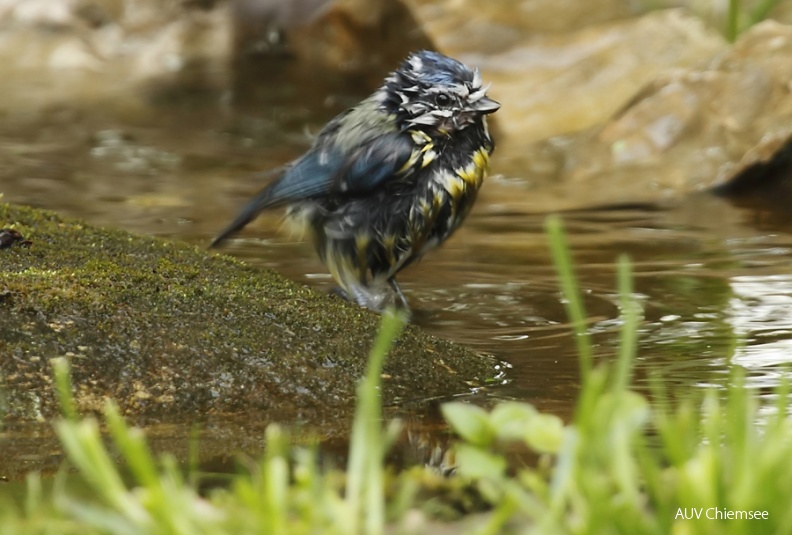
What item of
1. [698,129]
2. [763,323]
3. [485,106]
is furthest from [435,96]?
[698,129]

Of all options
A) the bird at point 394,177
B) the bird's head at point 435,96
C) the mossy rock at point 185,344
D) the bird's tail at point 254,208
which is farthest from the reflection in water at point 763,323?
the bird's tail at point 254,208

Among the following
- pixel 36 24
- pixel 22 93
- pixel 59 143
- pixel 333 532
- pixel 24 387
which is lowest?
pixel 333 532

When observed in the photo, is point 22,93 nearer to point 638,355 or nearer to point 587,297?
point 587,297

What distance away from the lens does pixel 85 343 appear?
11.3 ft

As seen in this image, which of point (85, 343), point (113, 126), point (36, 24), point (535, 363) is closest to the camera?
point (85, 343)

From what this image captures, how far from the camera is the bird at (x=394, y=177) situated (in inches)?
183

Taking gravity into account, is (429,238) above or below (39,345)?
above

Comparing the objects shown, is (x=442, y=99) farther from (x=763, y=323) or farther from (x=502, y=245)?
(x=502, y=245)

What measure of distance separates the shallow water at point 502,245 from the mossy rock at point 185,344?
280mm

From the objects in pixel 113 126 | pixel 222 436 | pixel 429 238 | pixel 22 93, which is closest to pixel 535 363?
pixel 429 238

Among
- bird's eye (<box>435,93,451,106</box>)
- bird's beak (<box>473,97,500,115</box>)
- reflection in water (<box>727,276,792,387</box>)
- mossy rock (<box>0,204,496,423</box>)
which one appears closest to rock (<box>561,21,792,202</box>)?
reflection in water (<box>727,276,792,387</box>)

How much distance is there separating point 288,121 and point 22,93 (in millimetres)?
2442

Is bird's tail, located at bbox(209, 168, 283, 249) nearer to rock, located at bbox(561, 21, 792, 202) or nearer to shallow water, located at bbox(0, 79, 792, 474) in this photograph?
shallow water, located at bbox(0, 79, 792, 474)

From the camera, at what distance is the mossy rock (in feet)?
11.0
